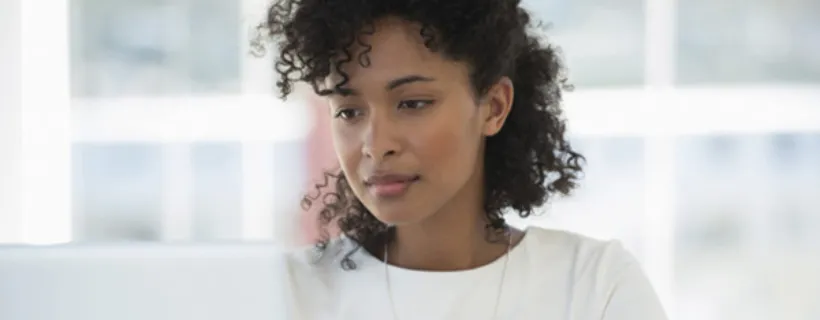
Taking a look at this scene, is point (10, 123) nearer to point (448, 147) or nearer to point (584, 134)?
point (584, 134)

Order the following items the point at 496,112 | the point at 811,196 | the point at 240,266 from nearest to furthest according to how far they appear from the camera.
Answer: the point at 240,266, the point at 496,112, the point at 811,196

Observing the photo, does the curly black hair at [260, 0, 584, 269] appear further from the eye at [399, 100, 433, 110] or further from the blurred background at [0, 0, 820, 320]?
the blurred background at [0, 0, 820, 320]


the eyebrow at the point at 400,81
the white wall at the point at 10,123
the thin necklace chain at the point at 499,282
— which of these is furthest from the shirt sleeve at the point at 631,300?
the white wall at the point at 10,123

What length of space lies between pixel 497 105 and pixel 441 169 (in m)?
0.12

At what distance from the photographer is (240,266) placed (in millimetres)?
833

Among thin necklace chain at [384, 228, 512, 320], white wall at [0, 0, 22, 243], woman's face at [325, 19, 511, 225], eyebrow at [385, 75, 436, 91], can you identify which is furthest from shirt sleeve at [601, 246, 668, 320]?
white wall at [0, 0, 22, 243]

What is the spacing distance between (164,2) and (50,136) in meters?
0.39

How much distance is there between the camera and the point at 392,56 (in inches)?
33.0

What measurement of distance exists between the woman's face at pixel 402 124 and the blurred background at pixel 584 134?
109 cm

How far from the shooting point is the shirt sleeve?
0.92 meters

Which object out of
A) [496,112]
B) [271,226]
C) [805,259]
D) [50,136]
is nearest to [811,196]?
[805,259]

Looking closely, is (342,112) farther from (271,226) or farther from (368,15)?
(271,226)

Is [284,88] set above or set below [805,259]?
above

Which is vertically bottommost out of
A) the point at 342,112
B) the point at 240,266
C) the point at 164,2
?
the point at 240,266
